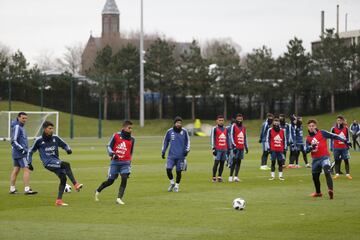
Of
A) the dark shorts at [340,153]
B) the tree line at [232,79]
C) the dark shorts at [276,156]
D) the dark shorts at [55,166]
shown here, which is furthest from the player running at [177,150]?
the tree line at [232,79]

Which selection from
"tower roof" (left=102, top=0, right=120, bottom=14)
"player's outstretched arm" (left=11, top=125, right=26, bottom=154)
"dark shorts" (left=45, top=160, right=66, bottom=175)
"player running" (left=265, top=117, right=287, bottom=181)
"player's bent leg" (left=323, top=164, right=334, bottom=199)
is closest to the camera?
"dark shorts" (left=45, top=160, right=66, bottom=175)

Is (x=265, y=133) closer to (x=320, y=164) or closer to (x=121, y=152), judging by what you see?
(x=320, y=164)

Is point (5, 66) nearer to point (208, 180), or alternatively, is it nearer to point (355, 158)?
point (355, 158)

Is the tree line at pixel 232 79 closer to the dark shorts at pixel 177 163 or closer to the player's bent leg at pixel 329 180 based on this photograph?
the dark shorts at pixel 177 163

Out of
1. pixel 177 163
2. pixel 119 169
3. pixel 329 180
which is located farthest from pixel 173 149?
pixel 329 180

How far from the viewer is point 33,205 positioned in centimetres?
1931

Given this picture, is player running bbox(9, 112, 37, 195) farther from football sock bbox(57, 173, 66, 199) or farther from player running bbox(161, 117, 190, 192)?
player running bbox(161, 117, 190, 192)

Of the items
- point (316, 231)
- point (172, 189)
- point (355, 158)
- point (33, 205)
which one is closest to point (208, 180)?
point (172, 189)

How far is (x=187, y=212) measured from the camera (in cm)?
1767

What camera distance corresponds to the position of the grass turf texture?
1460 centimetres

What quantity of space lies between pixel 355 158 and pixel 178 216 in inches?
979

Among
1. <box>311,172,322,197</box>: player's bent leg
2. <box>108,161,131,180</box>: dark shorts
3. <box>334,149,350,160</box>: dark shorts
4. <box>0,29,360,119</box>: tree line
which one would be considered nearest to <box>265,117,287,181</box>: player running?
<box>334,149,350,160</box>: dark shorts

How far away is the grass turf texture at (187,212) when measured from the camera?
14.6m

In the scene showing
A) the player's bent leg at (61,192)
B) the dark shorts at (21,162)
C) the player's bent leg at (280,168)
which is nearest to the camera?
the player's bent leg at (61,192)
